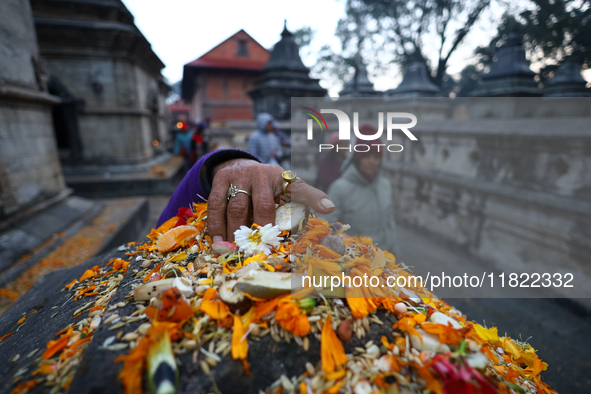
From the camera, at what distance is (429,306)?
1259mm

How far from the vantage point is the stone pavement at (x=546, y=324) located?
10.2ft

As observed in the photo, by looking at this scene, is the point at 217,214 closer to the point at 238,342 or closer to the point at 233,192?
the point at 233,192

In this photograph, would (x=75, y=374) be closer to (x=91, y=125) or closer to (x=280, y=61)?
(x=91, y=125)

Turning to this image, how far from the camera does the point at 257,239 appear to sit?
56.5 inches

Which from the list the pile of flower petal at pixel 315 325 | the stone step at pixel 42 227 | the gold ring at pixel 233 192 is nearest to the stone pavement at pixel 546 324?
the pile of flower petal at pixel 315 325

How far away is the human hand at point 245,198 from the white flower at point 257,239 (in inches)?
4.5

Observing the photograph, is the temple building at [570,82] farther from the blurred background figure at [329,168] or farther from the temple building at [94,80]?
the temple building at [94,80]

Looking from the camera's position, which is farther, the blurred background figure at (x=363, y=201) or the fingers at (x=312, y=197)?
the blurred background figure at (x=363, y=201)

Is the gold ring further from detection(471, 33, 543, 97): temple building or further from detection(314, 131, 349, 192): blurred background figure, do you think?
detection(471, 33, 543, 97): temple building

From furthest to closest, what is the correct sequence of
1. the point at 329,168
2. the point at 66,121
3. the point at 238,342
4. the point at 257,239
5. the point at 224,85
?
the point at 224,85 < the point at 66,121 < the point at 329,168 < the point at 257,239 < the point at 238,342

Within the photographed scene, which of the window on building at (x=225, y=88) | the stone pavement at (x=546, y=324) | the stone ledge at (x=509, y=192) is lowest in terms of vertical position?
the stone pavement at (x=546, y=324)

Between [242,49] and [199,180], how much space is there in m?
30.1

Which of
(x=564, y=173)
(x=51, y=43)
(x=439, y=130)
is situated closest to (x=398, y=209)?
(x=439, y=130)

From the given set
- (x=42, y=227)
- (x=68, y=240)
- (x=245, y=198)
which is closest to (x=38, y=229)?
(x=42, y=227)
